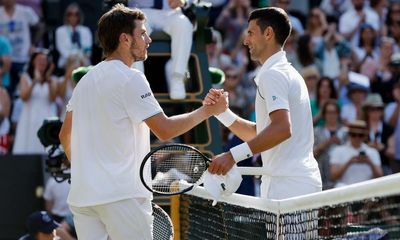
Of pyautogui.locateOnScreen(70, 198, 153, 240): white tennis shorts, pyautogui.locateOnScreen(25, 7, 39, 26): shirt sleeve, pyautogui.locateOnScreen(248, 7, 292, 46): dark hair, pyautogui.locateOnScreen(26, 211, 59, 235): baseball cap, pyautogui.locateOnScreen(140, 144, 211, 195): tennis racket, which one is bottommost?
pyautogui.locateOnScreen(26, 211, 59, 235): baseball cap

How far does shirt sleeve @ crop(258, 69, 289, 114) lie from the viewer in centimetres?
643

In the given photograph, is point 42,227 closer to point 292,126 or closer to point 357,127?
point 292,126

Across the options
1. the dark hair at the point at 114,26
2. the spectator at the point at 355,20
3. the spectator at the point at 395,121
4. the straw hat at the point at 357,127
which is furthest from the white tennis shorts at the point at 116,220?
the spectator at the point at 355,20

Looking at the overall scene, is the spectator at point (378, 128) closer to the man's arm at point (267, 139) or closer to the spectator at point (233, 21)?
the spectator at point (233, 21)

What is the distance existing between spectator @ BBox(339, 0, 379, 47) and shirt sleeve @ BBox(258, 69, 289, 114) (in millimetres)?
10176

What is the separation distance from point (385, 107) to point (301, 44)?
1702 mm

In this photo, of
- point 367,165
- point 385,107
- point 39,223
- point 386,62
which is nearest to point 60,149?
point 39,223

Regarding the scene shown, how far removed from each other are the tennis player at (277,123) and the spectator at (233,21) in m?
9.74

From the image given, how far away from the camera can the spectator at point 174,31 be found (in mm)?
9758

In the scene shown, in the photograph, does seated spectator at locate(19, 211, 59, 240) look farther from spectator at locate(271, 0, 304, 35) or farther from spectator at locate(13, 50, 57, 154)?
spectator at locate(271, 0, 304, 35)

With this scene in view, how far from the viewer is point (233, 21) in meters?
16.8

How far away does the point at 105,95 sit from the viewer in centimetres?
638

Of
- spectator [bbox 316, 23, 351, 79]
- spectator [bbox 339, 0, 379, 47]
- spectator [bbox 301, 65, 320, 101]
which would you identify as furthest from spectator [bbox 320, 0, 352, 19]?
spectator [bbox 301, 65, 320, 101]

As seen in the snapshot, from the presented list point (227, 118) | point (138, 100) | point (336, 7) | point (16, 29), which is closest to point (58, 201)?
point (16, 29)
